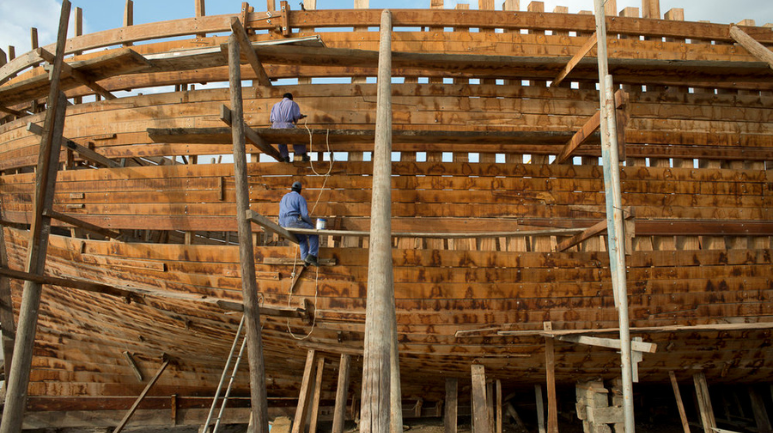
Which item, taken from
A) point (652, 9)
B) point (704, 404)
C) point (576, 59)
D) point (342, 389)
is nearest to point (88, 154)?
point (342, 389)

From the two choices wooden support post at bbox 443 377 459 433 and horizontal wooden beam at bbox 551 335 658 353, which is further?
wooden support post at bbox 443 377 459 433

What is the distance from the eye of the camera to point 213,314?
562 centimetres

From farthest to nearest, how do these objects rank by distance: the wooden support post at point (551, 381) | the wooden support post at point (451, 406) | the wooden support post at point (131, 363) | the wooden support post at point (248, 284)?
the wooden support post at point (131, 363), the wooden support post at point (451, 406), the wooden support post at point (551, 381), the wooden support post at point (248, 284)

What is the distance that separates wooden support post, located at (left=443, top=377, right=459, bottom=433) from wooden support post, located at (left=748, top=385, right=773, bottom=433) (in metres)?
4.96

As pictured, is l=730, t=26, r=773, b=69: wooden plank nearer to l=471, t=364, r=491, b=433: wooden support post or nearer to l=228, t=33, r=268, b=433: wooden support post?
l=471, t=364, r=491, b=433: wooden support post

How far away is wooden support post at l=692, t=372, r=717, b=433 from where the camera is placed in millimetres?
6082

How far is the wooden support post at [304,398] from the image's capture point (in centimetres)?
543

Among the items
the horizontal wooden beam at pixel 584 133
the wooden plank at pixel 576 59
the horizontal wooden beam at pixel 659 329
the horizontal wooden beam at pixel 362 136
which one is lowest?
the horizontal wooden beam at pixel 659 329

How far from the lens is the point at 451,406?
6.32m

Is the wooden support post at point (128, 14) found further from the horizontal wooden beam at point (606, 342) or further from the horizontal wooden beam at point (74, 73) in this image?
the horizontal wooden beam at point (606, 342)

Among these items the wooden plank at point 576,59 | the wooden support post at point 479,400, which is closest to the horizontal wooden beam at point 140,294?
the wooden support post at point 479,400

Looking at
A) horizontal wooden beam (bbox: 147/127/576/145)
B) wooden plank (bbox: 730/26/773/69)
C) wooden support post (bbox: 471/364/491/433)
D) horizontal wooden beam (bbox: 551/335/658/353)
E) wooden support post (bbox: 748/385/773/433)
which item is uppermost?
wooden plank (bbox: 730/26/773/69)

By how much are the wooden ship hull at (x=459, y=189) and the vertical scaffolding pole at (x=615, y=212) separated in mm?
825

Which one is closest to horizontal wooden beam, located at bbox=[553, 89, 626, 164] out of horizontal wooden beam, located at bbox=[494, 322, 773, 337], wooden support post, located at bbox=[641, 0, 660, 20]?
horizontal wooden beam, located at bbox=[494, 322, 773, 337]
